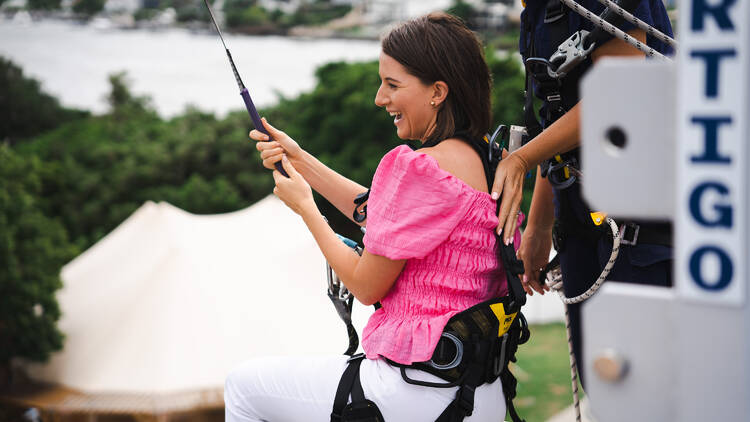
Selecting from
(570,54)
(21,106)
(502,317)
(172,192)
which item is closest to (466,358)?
(502,317)

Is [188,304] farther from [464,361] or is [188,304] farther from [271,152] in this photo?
[464,361]

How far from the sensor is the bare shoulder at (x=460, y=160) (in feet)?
5.99

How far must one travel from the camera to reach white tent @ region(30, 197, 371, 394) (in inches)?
425

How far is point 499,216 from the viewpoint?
1830mm

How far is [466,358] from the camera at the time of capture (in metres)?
1.76

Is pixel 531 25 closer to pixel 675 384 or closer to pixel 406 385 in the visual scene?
pixel 406 385

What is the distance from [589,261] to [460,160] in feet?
1.58

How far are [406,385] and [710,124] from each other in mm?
1162

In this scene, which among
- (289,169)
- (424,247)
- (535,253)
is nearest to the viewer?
(424,247)

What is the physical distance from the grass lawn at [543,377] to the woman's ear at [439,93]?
9.12m

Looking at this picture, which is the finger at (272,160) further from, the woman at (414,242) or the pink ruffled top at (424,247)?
the pink ruffled top at (424,247)

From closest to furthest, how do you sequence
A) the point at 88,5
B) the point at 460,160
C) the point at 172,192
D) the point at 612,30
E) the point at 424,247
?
the point at 612,30 < the point at 424,247 < the point at 460,160 < the point at 88,5 < the point at 172,192

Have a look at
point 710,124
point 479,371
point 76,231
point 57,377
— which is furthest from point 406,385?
point 76,231

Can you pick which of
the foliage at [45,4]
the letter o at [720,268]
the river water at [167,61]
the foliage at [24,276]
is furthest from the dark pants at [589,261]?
the river water at [167,61]
